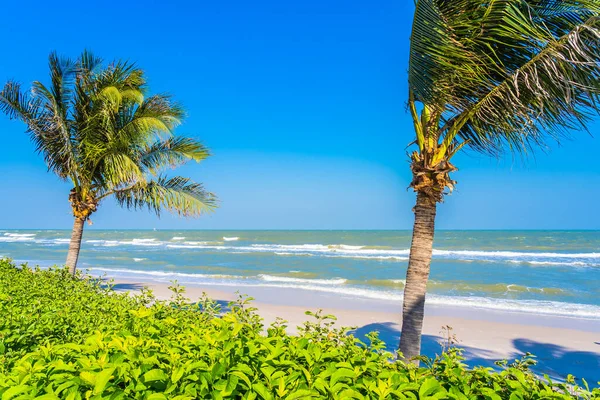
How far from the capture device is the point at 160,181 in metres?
10.5

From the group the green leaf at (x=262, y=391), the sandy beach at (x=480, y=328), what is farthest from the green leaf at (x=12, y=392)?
the sandy beach at (x=480, y=328)

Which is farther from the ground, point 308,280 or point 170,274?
point 308,280

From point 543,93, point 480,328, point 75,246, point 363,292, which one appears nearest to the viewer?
point 543,93

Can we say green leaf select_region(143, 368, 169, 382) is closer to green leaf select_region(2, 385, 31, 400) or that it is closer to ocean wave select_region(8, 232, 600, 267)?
green leaf select_region(2, 385, 31, 400)

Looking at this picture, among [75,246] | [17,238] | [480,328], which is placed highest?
[75,246]

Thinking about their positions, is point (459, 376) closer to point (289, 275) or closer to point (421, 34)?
point (421, 34)

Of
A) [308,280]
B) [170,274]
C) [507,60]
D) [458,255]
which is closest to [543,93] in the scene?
[507,60]

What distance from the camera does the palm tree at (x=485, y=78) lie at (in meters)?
4.04

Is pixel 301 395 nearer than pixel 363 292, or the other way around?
pixel 301 395

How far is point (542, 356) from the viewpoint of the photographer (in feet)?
26.8

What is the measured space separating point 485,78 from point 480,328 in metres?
7.83

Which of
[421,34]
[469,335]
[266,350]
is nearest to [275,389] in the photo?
[266,350]

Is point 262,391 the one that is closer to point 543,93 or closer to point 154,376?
point 154,376

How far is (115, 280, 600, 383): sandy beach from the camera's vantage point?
7.93 metres
